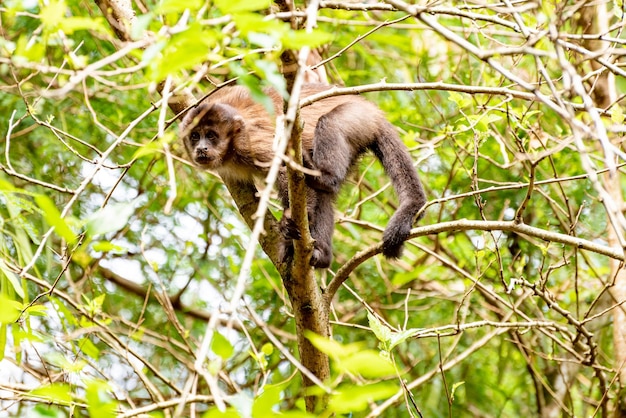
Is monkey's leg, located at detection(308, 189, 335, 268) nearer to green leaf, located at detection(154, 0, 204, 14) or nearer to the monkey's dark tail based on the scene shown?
the monkey's dark tail

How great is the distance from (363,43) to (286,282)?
490 centimetres

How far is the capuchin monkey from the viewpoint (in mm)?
6570

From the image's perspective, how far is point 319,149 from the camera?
670cm

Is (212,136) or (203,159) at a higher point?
(212,136)

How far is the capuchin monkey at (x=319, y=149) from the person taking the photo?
6570 mm

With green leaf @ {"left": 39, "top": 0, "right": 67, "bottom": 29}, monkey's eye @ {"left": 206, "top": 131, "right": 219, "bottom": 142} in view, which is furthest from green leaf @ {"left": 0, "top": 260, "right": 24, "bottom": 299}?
monkey's eye @ {"left": 206, "top": 131, "right": 219, "bottom": 142}

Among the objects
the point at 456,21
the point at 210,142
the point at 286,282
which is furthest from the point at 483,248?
the point at 456,21

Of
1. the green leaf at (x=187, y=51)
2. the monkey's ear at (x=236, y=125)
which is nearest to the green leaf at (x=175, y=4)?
the green leaf at (x=187, y=51)

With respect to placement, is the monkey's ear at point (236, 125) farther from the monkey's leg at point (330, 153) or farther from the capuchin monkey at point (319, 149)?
the monkey's leg at point (330, 153)

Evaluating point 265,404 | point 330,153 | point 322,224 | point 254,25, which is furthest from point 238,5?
point 322,224

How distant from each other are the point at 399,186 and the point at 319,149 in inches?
30.8

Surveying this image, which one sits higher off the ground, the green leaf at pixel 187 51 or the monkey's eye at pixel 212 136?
the monkey's eye at pixel 212 136

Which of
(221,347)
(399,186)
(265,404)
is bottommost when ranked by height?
(265,404)

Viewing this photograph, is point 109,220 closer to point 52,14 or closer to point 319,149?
point 52,14
